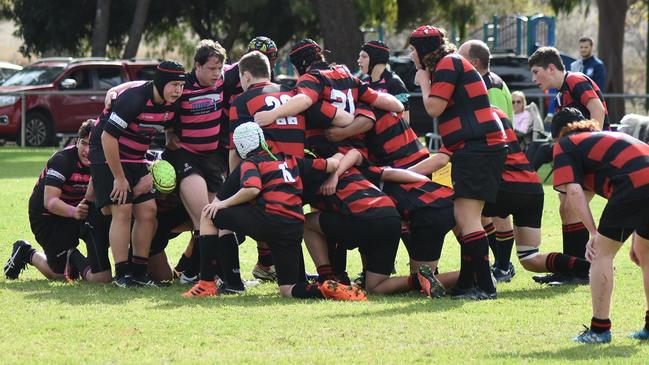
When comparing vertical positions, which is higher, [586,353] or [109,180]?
[109,180]

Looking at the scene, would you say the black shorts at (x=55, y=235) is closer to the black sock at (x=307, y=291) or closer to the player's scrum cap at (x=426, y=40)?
the black sock at (x=307, y=291)

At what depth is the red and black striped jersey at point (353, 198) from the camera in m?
8.91

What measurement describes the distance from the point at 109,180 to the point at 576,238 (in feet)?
11.6

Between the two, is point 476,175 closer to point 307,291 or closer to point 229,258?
point 307,291

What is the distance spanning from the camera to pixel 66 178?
9938mm

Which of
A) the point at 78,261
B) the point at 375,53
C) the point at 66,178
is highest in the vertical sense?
the point at 375,53

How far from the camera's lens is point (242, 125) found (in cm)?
880

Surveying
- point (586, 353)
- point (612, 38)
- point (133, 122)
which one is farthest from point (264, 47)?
point (612, 38)

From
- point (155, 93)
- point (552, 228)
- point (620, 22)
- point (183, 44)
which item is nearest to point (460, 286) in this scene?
point (155, 93)

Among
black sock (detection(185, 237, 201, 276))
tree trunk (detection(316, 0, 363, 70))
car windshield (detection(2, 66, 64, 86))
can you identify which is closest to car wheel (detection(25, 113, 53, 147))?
car windshield (detection(2, 66, 64, 86))

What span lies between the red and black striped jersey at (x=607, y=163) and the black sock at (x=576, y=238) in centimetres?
256

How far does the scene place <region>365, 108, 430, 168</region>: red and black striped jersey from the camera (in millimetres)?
9398

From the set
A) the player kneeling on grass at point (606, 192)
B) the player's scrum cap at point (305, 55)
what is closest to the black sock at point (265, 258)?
the player's scrum cap at point (305, 55)

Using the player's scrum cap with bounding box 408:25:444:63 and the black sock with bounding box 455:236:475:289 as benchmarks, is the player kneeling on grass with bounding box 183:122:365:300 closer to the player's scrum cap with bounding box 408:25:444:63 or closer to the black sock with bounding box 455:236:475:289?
the black sock with bounding box 455:236:475:289
